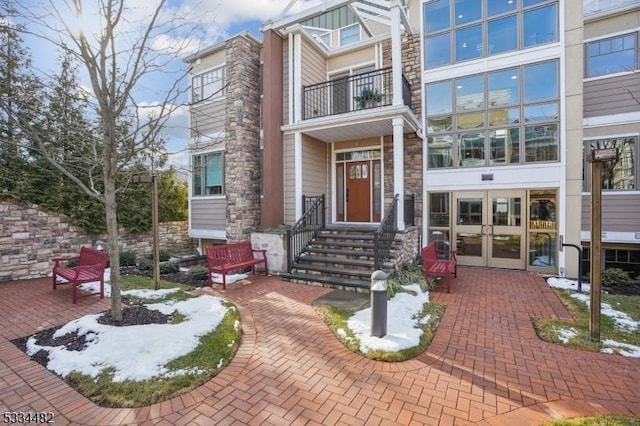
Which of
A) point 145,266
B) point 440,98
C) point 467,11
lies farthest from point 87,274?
point 467,11

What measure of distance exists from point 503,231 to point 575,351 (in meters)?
5.35

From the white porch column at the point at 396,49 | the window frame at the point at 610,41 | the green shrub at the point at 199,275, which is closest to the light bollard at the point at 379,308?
the green shrub at the point at 199,275

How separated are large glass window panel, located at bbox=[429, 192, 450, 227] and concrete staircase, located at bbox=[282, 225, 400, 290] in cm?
246

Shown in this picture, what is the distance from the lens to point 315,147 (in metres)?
10.1

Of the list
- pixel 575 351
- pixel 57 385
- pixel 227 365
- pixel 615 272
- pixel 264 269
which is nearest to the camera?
pixel 57 385

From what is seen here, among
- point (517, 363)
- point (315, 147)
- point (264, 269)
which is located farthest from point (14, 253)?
point (517, 363)

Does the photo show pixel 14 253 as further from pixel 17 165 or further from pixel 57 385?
pixel 57 385

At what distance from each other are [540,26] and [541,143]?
3091 millimetres

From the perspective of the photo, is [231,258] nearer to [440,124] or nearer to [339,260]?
[339,260]

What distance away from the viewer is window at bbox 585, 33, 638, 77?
28.3 ft

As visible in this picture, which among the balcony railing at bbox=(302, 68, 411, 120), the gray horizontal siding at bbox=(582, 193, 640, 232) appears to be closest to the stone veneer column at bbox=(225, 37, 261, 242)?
the balcony railing at bbox=(302, 68, 411, 120)

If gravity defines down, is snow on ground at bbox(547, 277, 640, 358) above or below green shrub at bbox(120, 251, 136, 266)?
below

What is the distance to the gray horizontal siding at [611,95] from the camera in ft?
28.1

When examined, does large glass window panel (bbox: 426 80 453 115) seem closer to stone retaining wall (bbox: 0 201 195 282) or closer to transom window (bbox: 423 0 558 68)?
transom window (bbox: 423 0 558 68)
